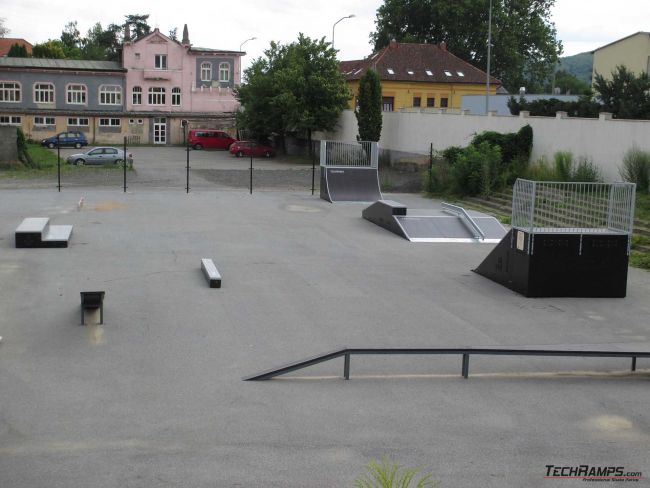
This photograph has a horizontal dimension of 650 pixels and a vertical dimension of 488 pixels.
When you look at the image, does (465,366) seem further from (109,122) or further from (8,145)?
(109,122)

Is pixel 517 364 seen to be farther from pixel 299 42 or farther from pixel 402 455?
pixel 299 42

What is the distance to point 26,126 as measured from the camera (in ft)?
220

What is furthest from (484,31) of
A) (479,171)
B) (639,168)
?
(639,168)

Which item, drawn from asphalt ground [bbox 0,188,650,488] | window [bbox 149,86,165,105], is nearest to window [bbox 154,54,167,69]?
window [bbox 149,86,165,105]

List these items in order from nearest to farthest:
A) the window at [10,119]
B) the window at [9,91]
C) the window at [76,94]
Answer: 1. the window at [10,119]
2. the window at [9,91]
3. the window at [76,94]

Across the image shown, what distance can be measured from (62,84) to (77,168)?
92.2 ft

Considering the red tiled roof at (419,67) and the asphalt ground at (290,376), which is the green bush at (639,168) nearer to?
the asphalt ground at (290,376)

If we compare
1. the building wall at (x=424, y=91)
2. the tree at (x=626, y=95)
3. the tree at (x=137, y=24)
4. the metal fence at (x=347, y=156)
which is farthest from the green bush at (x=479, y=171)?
the tree at (x=137, y=24)

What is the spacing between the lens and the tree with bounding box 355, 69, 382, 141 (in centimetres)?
4938

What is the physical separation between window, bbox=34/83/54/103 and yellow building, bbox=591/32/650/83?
41342 millimetres

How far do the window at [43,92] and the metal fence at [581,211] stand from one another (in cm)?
5830

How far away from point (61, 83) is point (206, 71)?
11.8 m

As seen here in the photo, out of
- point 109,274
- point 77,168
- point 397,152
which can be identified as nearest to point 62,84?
point 77,168

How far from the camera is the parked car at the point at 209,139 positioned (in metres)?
65.4
